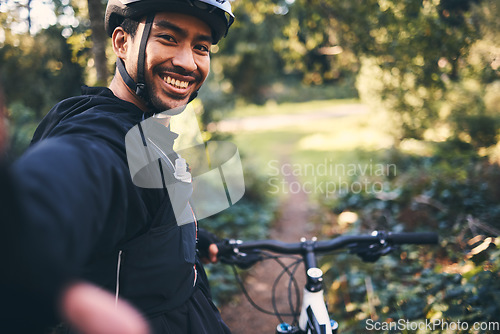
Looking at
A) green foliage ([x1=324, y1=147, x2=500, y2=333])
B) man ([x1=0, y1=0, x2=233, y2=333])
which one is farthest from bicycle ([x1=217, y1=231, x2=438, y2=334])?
green foliage ([x1=324, y1=147, x2=500, y2=333])

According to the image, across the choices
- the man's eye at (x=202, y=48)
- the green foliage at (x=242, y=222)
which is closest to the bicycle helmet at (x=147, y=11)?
the man's eye at (x=202, y=48)

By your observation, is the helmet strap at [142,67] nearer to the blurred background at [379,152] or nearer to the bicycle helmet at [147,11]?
the bicycle helmet at [147,11]

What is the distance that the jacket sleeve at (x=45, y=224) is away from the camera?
583 millimetres

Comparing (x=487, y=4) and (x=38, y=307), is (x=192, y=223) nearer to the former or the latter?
(x=38, y=307)

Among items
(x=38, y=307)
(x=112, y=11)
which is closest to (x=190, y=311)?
(x=38, y=307)

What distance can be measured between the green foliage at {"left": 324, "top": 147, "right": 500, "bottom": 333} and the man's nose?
9.15 feet

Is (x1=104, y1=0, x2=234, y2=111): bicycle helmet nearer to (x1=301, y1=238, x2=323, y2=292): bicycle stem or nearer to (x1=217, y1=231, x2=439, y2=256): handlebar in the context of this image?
(x1=217, y1=231, x2=439, y2=256): handlebar

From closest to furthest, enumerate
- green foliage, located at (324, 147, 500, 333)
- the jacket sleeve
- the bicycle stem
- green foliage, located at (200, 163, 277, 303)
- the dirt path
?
the jacket sleeve < the bicycle stem < green foliage, located at (324, 147, 500, 333) < the dirt path < green foliage, located at (200, 163, 277, 303)

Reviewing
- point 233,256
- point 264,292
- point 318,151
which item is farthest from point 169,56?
Answer: point 318,151

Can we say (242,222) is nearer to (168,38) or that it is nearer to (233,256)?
(233,256)

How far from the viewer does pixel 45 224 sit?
0.64 metres

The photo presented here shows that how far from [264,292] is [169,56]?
416 centimetres

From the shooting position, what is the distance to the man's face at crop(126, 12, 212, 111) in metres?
1.56

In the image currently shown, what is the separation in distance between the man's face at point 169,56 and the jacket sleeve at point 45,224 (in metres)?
0.77
